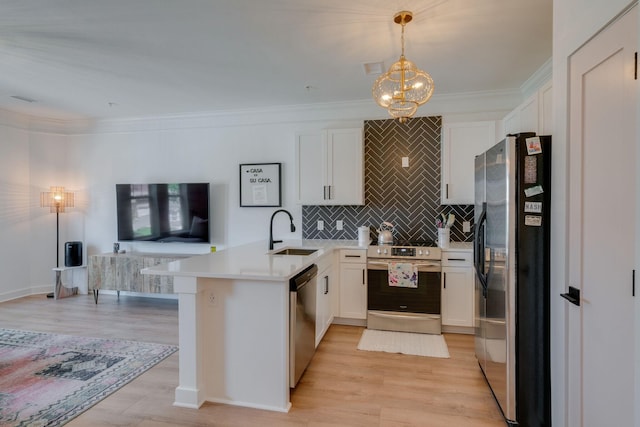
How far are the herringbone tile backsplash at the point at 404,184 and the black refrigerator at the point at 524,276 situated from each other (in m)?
2.03

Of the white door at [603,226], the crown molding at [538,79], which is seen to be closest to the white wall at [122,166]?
the crown molding at [538,79]

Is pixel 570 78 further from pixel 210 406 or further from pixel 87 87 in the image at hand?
pixel 87 87

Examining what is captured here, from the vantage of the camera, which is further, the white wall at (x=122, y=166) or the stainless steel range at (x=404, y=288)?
the white wall at (x=122, y=166)

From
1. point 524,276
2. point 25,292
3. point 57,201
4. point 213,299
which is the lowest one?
point 25,292

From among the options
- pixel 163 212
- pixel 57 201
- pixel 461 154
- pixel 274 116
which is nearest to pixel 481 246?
pixel 461 154

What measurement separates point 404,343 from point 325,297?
0.92 metres

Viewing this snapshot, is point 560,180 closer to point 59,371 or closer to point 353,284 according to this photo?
point 353,284

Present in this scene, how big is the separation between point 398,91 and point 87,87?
3546 millimetres

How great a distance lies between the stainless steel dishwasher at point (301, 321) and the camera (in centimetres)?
231

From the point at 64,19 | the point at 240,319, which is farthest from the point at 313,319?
the point at 64,19

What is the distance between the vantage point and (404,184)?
4.25 m

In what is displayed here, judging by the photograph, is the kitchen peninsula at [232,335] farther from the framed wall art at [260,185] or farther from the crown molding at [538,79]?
the crown molding at [538,79]

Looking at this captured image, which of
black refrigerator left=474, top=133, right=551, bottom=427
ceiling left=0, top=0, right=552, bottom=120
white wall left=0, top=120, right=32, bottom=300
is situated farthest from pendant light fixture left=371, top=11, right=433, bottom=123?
white wall left=0, top=120, right=32, bottom=300

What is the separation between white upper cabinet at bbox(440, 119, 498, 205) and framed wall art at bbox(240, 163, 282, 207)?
7.07 ft
